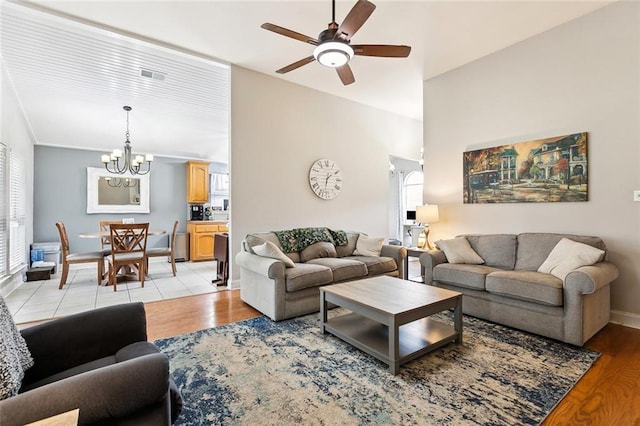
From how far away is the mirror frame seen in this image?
21.1ft

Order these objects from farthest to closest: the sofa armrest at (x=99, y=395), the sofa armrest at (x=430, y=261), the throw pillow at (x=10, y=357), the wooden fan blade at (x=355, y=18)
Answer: the sofa armrest at (x=430, y=261) < the wooden fan blade at (x=355, y=18) < the throw pillow at (x=10, y=357) < the sofa armrest at (x=99, y=395)

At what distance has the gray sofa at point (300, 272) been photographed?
10.1 feet

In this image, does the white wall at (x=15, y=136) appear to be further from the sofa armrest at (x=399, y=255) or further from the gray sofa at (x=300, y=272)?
the sofa armrest at (x=399, y=255)

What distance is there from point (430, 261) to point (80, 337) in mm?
3271

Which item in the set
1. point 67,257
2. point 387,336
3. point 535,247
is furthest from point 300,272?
point 67,257

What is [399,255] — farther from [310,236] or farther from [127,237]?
[127,237]

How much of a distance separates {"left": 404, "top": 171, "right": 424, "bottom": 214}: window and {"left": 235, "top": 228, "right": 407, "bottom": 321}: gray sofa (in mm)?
4935

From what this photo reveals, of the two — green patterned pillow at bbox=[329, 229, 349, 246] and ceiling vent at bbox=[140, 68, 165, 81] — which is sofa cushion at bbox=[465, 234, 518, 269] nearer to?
green patterned pillow at bbox=[329, 229, 349, 246]

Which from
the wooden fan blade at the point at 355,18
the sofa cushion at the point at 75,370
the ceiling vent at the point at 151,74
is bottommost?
the sofa cushion at the point at 75,370

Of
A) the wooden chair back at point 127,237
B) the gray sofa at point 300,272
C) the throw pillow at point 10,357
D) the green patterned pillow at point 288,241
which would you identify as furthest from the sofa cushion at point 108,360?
the wooden chair back at point 127,237

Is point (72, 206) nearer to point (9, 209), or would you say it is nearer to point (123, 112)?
point (9, 209)

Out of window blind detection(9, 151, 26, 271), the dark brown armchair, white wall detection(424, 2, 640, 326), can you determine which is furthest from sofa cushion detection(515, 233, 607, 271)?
window blind detection(9, 151, 26, 271)

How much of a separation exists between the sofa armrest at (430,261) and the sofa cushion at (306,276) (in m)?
1.18

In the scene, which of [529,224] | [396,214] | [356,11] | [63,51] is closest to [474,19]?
[356,11]
